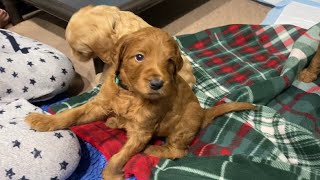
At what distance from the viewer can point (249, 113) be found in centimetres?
202

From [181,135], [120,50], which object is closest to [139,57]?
[120,50]

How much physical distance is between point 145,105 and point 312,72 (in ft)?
4.56

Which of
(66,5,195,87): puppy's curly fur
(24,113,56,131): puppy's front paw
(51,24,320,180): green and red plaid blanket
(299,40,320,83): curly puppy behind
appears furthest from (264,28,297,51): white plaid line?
(24,113,56,131): puppy's front paw

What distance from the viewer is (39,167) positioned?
5.02ft

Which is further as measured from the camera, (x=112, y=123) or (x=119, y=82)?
(x=112, y=123)

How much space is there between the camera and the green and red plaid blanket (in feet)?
5.39

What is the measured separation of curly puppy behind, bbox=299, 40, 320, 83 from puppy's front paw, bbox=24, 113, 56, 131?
1661 mm

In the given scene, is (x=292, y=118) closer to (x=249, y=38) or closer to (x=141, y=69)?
(x=249, y=38)

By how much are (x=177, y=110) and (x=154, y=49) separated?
391 mm

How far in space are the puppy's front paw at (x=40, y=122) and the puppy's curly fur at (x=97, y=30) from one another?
1.62 ft

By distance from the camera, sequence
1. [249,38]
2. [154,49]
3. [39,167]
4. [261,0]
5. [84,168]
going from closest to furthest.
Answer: [154,49] → [39,167] → [84,168] → [249,38] → [261,0]

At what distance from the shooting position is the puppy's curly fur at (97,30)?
193cm

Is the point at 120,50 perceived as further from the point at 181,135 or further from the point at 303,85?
the point at 303,85

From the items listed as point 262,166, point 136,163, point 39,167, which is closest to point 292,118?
point 262,166
